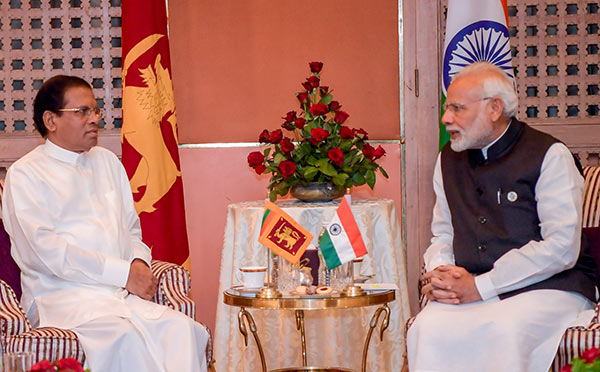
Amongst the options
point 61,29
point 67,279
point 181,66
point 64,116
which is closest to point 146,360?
point 67,279

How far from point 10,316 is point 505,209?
199cm

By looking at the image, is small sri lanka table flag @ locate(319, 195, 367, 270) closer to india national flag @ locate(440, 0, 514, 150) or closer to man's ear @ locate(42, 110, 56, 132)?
man's ear @ locate(42, 110, 56, 132)

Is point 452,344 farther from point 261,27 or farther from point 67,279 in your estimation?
point 261,27

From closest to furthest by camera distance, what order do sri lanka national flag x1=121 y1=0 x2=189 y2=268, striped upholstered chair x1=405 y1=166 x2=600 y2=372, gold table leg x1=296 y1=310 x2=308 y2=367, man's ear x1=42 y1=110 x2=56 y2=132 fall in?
striped upholstered chair x1=405 y1=166 x2=600 y2=372 → man's ear x1=42 y1=110 x2=56 y2=132 → gold table leg x1=296 y1=310 x2=308 y2=367 → sri lanka national flag x1=121 y1=0 x2=189 y2=268

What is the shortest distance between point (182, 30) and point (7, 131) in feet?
4.60

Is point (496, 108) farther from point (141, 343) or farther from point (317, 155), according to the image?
point (141, 343)

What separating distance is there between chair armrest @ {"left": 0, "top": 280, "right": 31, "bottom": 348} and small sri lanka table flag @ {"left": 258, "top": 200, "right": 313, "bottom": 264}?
3.23 feet

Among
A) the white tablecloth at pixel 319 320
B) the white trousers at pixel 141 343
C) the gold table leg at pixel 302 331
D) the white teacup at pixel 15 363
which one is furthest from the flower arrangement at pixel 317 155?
the white teacup at pixel 15 363

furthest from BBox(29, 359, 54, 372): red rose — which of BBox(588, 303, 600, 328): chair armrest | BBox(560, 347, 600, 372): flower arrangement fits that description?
BBox(588, 303, 600, 328): chair armrest

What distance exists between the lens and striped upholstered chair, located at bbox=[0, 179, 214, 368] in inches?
124

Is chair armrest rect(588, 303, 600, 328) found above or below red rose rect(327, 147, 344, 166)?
below

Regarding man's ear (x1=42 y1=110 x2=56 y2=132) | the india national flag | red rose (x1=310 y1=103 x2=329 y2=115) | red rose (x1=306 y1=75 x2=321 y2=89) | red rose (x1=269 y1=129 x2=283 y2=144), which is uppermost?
the india national flag

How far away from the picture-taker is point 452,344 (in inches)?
124

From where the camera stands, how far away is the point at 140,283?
3.62 meters
